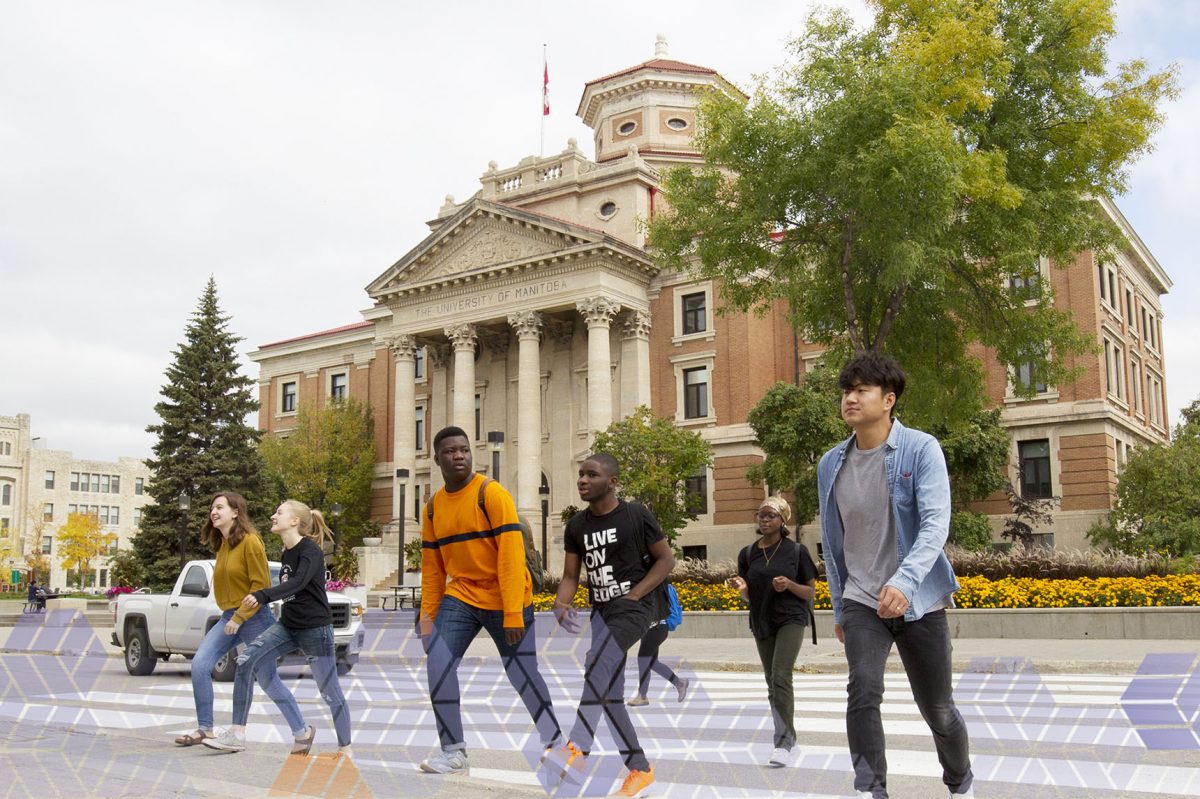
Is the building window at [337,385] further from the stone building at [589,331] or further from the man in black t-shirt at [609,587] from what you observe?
the man in black t-shirt at [609,587]

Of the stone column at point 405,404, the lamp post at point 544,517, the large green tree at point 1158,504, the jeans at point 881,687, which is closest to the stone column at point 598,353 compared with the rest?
the lamp post at point 544,517

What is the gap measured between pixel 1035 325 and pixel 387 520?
36.4 meters

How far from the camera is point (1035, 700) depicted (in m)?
11.3

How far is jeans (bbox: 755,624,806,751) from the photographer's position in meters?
7.60

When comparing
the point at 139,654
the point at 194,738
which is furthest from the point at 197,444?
the point at 194,738

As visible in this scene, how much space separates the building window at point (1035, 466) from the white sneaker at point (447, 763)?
37.6 m

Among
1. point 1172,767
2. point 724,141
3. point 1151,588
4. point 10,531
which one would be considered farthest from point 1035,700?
point 10,531

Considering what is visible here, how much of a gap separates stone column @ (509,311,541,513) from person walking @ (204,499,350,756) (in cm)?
3827

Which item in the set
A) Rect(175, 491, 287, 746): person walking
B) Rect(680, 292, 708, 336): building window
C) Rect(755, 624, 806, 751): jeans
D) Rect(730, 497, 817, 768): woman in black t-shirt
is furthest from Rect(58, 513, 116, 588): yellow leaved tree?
Rect(755, 624, 806, 751): jeans

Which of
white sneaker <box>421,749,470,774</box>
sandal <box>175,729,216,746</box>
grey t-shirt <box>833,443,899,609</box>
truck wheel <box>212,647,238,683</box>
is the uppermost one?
grey t-shirt <box>833,443,899,609</box>

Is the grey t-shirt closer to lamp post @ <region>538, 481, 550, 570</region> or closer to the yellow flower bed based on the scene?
the yellow flower bed

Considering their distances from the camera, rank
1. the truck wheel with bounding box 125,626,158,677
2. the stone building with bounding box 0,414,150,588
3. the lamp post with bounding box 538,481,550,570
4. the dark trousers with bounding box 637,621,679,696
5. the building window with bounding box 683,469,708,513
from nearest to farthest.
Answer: the dark trousers with bounding box 637,621,679,696
the truck wheel with bounding box 125,626,158,677
the lamp post with bounding box 538,481,550,570
the building window with bounding box 683,469,708,513
the stone building with bounding box 0,414,150,588

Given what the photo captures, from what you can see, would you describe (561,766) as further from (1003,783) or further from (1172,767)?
(1172,767)

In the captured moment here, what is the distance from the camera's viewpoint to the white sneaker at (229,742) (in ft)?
26.8
